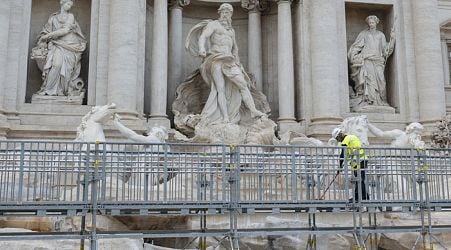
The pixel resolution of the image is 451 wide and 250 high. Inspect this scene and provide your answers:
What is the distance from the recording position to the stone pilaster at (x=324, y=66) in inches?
740

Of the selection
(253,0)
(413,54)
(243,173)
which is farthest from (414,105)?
(243,173)

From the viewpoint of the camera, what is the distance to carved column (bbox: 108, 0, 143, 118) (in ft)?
57.0

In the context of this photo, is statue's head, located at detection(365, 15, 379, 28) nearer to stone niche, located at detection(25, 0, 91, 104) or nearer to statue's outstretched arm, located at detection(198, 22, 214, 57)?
statue's outstretched arm, located at detection(198, 22, 214, 57)

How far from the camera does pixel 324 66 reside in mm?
19094

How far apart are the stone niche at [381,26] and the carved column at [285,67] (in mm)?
2585

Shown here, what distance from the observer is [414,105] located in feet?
65.7

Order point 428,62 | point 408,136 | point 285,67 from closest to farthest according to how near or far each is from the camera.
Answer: point 408,136 < point 285,67 < point 428,62

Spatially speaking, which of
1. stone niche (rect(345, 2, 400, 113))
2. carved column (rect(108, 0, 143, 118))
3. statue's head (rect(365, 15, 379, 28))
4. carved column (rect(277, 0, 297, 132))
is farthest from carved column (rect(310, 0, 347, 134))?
carved column (rect(108, 0, 143, 118))

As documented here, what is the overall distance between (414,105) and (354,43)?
311 centimetres

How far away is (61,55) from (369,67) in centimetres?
1070

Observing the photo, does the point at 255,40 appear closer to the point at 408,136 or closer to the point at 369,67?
the point at 369,67

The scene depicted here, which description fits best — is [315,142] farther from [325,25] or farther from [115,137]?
[115,137]

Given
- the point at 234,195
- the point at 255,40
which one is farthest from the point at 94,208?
the point at 255,40

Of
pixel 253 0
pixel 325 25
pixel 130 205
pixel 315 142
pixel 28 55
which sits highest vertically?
pixel 253 0
